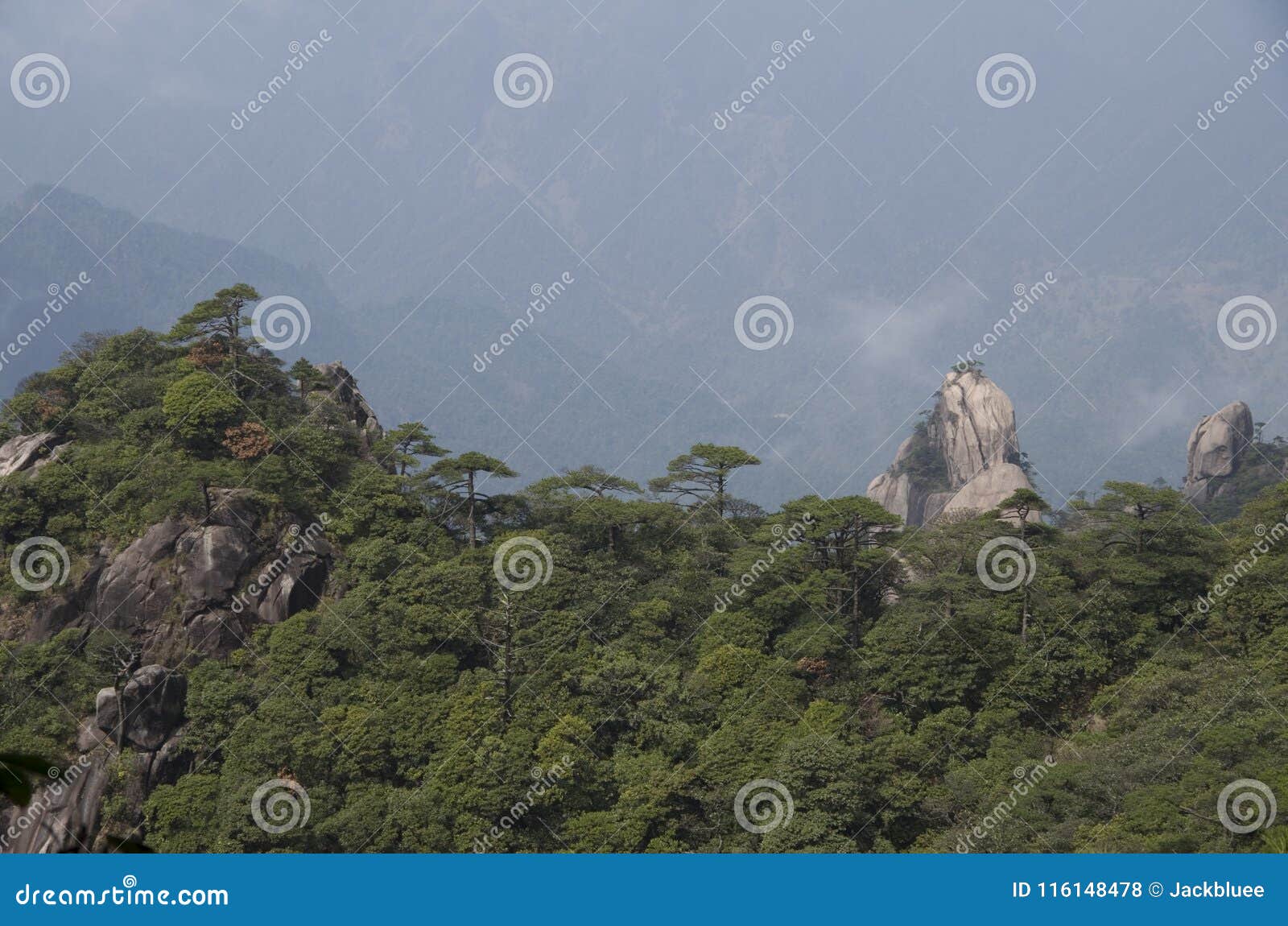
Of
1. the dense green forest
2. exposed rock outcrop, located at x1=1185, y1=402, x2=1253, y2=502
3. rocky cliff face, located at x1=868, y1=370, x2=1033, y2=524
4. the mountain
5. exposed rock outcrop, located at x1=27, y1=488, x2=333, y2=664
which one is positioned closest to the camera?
the dense green forest

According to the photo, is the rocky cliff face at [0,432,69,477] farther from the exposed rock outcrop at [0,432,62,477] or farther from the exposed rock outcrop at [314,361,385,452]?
the exposed rock outcrop at [314,361,385,452]

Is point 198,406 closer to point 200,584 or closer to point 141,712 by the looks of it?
point 200,584

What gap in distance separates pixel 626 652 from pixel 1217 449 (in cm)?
3173

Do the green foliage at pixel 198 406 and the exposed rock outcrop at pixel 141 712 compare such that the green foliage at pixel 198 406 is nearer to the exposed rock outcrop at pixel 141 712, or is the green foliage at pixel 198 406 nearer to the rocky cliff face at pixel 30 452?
the rocky cliff face at pixel 30 452

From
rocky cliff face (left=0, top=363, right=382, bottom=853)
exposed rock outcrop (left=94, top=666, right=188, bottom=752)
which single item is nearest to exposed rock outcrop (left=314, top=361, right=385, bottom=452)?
rocky cliff face (left=0, top=363, right=382, bottom=853)

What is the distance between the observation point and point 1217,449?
158 ft

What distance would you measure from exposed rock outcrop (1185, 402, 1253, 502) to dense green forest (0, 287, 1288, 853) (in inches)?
719

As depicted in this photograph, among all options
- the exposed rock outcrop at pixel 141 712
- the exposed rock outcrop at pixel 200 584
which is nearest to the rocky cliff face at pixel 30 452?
the exposed rock outcrop at pixel 200 584

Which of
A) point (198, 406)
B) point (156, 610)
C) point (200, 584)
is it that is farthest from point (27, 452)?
point (200, 584)

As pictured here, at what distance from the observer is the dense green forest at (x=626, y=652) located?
2273 centimetres

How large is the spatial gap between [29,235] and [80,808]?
300ft

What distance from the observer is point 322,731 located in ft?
82.2

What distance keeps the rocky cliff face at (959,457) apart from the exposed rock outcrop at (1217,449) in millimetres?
6925

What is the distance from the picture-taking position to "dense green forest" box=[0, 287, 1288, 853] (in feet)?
74.6
